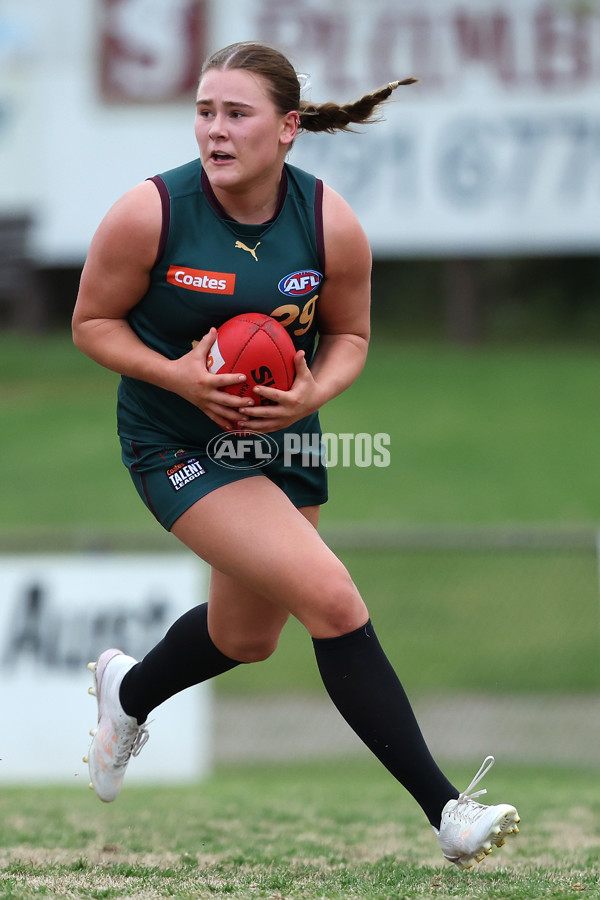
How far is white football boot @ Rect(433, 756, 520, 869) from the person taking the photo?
11.0 feet

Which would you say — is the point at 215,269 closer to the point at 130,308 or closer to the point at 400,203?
the point at 130,308

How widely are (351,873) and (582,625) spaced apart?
6910 mm

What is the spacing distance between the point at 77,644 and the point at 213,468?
4.37m

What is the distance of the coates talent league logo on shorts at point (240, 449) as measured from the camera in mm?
3678

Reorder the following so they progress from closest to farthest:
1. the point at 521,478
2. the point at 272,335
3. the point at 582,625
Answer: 1. the point at 272,335
2. the point at 582,625
3. the point at 521,478

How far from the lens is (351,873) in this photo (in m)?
3.80

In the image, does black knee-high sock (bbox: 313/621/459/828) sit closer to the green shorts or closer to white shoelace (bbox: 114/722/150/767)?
the green shorts

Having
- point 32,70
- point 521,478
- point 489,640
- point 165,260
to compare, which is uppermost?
point 32,70

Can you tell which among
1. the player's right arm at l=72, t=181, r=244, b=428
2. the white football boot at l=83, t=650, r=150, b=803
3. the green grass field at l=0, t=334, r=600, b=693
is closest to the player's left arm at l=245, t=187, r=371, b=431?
the player's right arm at l=72, t=181, r=244, b=428

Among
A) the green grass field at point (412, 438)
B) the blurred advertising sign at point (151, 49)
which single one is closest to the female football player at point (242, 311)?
the green grass field at point (412, 438)

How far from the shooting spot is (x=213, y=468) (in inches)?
142

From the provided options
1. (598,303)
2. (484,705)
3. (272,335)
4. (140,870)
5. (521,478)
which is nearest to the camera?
(272,335)

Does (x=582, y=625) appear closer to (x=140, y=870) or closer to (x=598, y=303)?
(x=140, y=870)

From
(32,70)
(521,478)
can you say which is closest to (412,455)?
(521,478)
